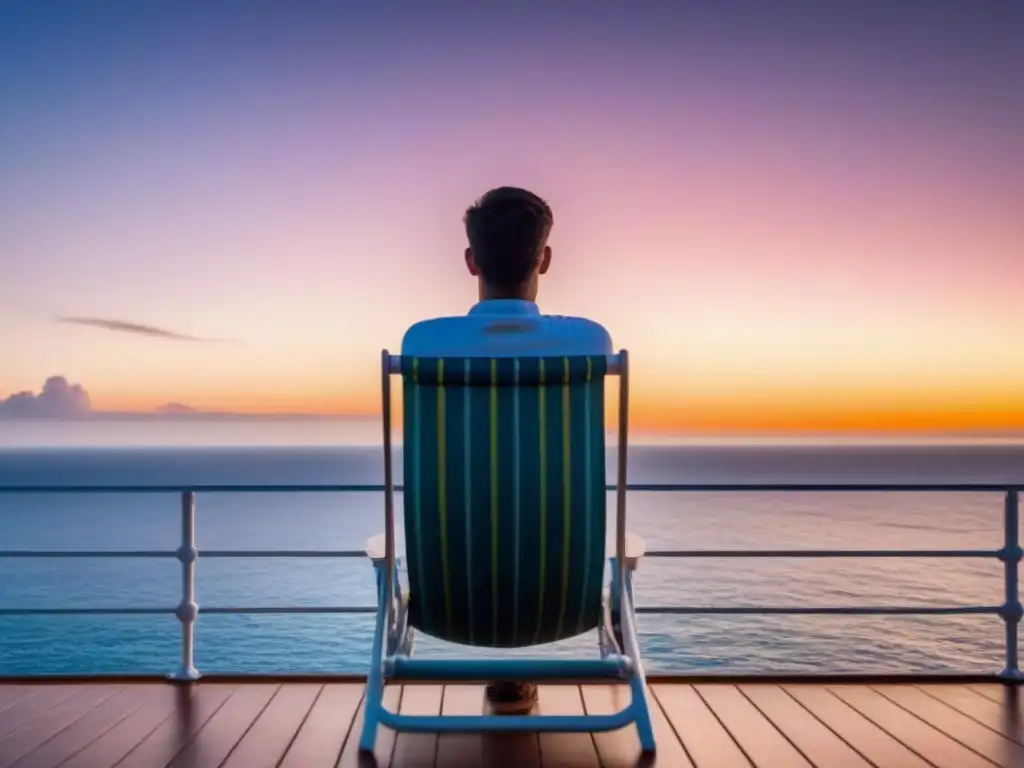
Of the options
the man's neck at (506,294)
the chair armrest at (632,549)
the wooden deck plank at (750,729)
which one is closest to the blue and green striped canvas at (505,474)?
the chair armrest at (632,549)

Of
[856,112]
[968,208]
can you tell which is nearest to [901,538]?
[968,208]

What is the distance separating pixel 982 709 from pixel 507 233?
6.54 ft

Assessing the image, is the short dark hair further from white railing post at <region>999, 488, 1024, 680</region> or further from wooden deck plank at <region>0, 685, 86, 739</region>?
white railing post at <region>999, 488, 1024, 680</region>

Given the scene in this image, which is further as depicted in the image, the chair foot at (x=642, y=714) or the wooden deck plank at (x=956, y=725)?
the wooden deck plank at (x=956, y=725)

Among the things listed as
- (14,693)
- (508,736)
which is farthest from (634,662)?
(14,693)

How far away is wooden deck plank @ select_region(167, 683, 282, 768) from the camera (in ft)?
7.34

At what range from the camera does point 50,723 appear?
2.55 metres

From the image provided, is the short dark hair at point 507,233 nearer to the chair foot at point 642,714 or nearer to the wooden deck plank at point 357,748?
the chair foot at point 642,714

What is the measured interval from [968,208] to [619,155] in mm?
4563


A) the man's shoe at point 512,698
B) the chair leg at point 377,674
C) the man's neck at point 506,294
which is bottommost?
the man's shoe at point 512,698

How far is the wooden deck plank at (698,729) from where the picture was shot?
7.30 feet

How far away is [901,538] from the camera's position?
126 ft

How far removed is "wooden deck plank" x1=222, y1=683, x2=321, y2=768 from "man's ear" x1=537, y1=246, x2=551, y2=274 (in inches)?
52.5

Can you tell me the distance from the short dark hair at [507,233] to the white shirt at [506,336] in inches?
8.2
